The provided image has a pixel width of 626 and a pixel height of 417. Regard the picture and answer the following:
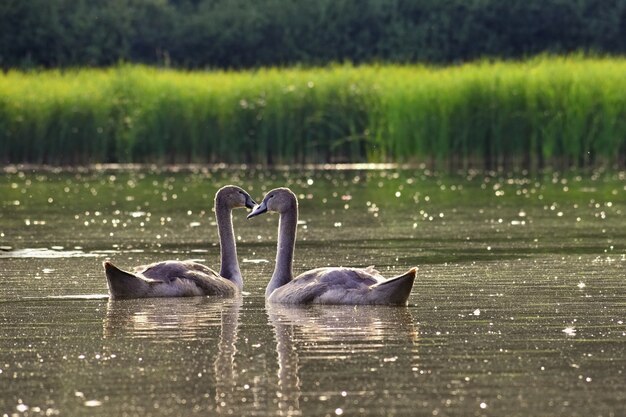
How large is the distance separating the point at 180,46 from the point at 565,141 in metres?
24.3

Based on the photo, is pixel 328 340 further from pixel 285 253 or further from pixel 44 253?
pixel 44 253

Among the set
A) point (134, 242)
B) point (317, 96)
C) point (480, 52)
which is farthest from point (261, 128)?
point (480, 52)

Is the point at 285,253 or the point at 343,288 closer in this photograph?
the point at 343,288

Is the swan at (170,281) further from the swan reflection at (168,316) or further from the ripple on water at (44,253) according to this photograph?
the ripple on water at (44,253)

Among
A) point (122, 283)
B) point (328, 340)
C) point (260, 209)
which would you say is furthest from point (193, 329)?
point (260, 209)

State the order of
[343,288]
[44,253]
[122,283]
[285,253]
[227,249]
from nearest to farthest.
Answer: [343,288] → [122,283] → [285,253] → [227,249] → [44,253]

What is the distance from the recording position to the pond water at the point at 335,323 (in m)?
7.79

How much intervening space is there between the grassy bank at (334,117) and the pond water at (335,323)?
8.19m

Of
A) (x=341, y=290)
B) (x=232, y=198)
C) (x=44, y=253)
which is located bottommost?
(x=44, y=253)

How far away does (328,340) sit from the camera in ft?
31.7

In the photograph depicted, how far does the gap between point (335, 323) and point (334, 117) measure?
21.0 m

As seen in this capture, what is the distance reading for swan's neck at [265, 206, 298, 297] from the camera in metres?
12.4

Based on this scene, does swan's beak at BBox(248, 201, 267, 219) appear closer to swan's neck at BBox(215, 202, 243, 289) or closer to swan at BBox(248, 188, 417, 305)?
swan's neck at BBox(215, 202, 243, 289)

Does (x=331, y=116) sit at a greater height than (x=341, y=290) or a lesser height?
lesser
